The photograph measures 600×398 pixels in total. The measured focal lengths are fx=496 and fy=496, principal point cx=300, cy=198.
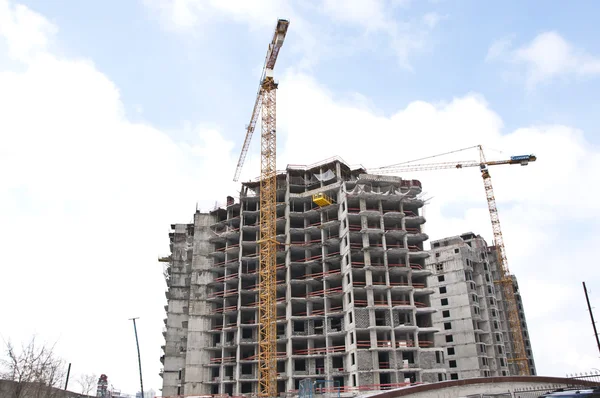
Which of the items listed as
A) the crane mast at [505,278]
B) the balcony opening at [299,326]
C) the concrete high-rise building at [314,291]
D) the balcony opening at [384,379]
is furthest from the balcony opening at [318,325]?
the crane mast at [505,278]

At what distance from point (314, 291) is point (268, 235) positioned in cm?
1170

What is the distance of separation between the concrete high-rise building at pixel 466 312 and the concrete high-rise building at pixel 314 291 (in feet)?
45.5

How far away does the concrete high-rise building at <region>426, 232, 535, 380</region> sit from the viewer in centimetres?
8488

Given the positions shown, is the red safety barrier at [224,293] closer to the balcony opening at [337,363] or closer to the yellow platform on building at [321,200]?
the balcony opening at [337,363]

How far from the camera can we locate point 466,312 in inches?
3450

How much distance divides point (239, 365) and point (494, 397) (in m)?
53.4

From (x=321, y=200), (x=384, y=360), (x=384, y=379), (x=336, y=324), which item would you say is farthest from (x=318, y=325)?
(x=321, y=200)

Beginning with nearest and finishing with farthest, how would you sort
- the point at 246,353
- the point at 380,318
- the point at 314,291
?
the point at 380,318 < the point at 314,291 < the point at 246,353

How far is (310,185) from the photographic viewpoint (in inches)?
3378

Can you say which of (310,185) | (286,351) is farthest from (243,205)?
(286,351)

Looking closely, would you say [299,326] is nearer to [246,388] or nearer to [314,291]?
[314,291]

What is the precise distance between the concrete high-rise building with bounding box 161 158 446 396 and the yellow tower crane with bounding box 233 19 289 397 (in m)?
2.60

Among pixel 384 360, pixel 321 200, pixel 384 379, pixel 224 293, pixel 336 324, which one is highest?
pixel 321 200

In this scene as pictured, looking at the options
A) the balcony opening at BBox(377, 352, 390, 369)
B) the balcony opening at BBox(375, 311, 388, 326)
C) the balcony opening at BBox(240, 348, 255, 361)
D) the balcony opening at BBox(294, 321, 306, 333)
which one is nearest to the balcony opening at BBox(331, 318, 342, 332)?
the balcony opening at BBox(294, 321, 306, 333)
